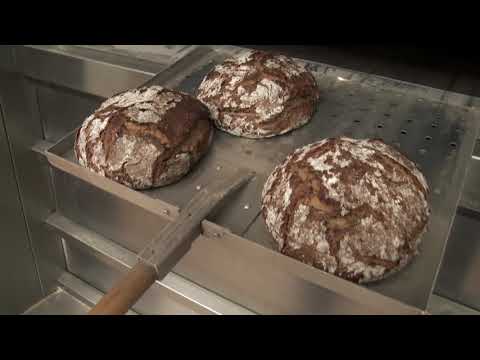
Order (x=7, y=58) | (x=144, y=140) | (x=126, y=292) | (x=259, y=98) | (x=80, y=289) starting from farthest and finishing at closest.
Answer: (x=80, y=289) → (x=7, y=58) → (x=259, y=98) → (x=144, y=140) → (x=126, y=292)

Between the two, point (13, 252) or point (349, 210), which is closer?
point (349, 210)

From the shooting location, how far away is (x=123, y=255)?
1450mm

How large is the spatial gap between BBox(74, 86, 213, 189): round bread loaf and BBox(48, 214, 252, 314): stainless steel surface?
0.49 metres

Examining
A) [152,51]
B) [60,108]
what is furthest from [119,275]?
[152,51]

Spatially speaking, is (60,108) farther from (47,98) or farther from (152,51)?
(152,51)

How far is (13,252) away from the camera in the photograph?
1651 millimetres

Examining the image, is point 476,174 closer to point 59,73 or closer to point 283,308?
point 283,308

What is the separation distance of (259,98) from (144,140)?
274 millimetres

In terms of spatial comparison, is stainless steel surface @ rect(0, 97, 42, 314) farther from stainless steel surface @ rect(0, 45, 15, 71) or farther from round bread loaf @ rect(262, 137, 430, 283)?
round bread loaf @ rect(262, 137, 430, 283)

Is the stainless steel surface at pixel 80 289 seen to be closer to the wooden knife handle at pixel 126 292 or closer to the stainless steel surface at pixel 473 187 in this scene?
Answer: the wooden knife handle at pixel 126 292

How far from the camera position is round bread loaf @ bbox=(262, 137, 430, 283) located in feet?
2.49

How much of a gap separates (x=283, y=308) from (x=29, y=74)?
1072mm
